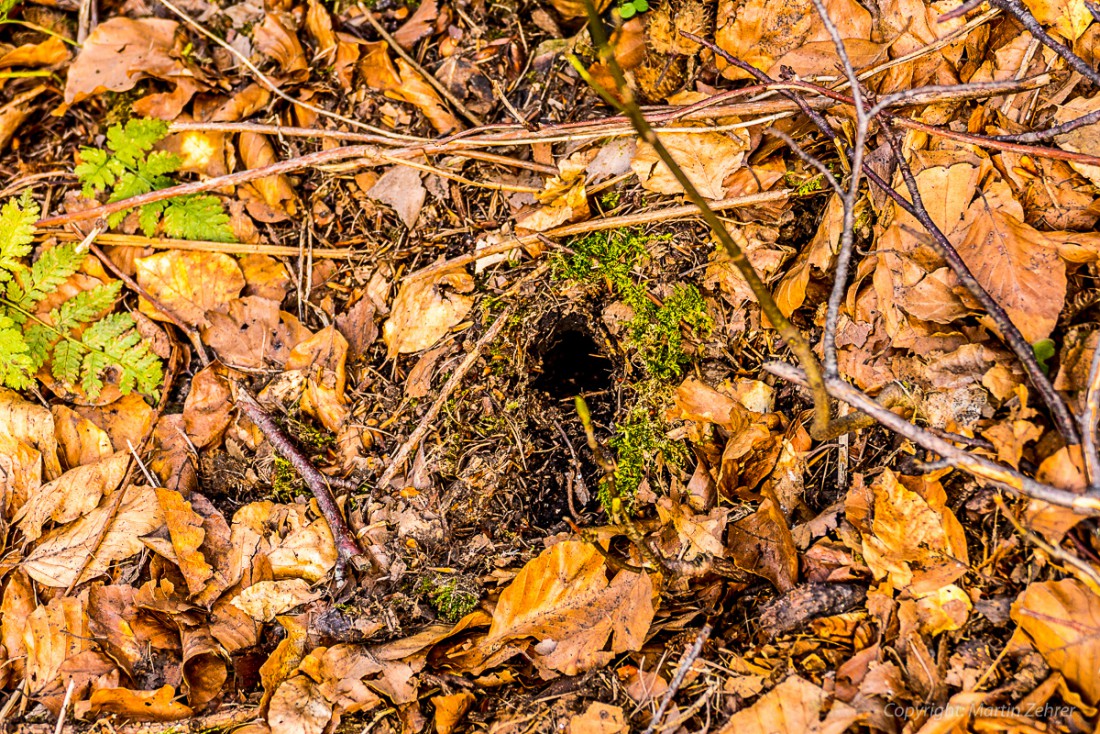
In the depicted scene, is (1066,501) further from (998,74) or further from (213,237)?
(213,237)

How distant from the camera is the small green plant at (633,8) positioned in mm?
2883

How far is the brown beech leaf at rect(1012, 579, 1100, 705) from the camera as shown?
1734 mm

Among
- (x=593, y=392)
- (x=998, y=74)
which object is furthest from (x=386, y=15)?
(x=998, y=74)

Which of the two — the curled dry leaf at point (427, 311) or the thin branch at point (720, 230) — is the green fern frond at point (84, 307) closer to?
the curled dry leaf at point (427, 311)

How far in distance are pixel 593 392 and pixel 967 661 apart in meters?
1.51

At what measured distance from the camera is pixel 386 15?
3.28m

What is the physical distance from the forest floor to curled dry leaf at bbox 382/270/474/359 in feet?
0.06

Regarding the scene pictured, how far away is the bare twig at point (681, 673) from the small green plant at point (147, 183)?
273cm

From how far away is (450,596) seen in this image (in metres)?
2.47

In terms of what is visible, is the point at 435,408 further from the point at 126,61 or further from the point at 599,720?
the point at 126,61

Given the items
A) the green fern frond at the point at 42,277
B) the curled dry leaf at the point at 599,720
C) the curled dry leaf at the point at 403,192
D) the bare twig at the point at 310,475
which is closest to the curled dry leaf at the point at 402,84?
the curled dry leaf at the point at 403,192

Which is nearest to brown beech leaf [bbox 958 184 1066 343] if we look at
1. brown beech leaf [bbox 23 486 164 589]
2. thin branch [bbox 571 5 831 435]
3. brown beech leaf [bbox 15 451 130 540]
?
thin branch [bbox 571 5 831 435]

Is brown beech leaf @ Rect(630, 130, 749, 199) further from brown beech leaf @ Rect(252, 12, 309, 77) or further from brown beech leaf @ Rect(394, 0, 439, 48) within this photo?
brown beech leaf @ Rect(252, 12, 309, 77)

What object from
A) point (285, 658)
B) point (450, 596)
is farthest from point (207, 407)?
point (450, 596)
